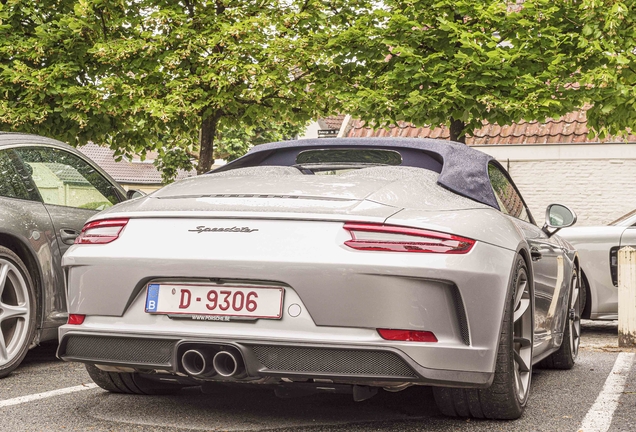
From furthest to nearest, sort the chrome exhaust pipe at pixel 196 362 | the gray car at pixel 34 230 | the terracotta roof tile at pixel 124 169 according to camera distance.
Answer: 1. the terracotta roof tile at pixel 124 169
2. the gray car at pixel 34 230
3. the chrome exhaust pipe at pixel 196 362

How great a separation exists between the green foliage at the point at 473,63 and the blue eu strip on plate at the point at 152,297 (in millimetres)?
8238

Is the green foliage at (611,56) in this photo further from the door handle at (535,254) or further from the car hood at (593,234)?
the door handle at (535,254)

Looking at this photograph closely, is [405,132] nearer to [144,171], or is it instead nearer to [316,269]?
[316,269]

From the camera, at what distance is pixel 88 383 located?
5.46m

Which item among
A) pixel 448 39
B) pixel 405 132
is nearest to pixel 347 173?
pixel 448 39

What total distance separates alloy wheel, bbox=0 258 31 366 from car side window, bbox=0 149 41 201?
1.75 ft

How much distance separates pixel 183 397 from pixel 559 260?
8.10 ft

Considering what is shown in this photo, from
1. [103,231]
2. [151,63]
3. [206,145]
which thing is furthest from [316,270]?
[206,145]

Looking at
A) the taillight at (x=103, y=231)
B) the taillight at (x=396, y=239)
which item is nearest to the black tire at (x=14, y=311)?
the taillight at (x=103, y=231)

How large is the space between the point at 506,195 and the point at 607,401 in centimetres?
126

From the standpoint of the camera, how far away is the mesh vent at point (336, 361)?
3688 millimetres

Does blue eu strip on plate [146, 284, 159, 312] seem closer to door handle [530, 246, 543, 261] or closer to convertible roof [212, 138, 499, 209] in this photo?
convertible roof [212, 138, 499, 209]

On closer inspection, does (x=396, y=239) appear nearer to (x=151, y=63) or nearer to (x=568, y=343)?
(x=568, y=343)

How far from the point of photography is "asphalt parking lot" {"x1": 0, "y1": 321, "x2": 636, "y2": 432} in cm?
421
